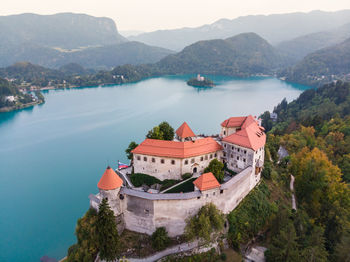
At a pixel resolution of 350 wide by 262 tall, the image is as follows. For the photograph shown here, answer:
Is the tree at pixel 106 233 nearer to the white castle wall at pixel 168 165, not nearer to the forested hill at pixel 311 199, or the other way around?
the white castle wall at pixel 168 165

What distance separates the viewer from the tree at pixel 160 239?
85.5 ft

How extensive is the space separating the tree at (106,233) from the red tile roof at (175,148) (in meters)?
9.48

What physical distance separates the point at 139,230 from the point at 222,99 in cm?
9786

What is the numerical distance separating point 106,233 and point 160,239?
19.2 feet

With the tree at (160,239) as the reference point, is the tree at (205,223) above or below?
above

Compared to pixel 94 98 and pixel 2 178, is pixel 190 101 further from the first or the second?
pixel 2 178

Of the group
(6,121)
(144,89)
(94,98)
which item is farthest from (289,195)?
(144,89)

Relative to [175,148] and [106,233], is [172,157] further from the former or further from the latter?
[106,233]

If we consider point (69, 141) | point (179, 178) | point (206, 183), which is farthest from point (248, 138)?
point (69, 141)

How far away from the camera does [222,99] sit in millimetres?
117938

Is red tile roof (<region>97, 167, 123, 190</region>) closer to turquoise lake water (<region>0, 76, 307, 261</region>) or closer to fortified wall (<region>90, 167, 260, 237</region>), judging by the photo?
fortified wall (<region>90, 167, 260, 237</region>)

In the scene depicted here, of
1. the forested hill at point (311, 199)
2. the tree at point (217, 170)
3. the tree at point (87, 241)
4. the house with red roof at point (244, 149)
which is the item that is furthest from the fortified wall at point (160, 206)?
the forested hill at point (311, 199)

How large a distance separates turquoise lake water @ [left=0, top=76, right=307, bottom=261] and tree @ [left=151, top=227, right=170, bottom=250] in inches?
660

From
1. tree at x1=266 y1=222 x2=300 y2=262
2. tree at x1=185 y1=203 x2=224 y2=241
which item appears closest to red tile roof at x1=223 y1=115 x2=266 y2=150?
tree at x1=185 y1=203 x2=224 y2=241
